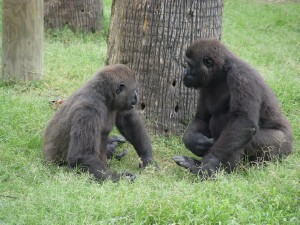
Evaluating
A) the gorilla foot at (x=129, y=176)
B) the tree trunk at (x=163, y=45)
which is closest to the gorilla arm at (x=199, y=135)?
the tree trunk at (x=163, y=45)

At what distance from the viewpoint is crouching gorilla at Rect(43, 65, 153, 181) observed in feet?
18.7

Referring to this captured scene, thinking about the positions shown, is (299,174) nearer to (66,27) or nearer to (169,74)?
(169,74)

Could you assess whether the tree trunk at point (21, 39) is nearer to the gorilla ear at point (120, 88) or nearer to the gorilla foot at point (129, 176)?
the gorilla ear at point (120, 88)

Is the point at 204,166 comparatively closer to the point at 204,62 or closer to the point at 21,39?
the point at 204,62

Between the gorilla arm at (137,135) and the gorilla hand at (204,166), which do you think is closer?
the gorilla hand at (204,166)

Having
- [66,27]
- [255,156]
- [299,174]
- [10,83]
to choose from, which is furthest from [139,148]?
[66,27]

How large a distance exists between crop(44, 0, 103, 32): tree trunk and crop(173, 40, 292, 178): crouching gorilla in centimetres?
616

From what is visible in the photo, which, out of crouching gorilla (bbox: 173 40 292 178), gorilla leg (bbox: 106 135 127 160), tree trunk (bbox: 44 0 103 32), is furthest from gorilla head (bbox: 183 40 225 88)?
tree trunk (bbox: 44 0 103 32)

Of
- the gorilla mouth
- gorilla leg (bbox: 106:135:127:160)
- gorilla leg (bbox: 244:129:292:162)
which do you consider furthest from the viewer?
gorilla leg (bbox: 106:135:127:160)

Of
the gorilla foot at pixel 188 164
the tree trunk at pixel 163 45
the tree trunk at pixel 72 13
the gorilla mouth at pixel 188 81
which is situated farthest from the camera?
the tree trunk at pixel 72 13

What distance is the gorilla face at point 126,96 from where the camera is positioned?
6.07 m

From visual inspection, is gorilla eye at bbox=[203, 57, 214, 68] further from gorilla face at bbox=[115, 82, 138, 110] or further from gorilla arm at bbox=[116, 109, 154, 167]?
gorilla arm at bbox=[116, 109, 154, 167]

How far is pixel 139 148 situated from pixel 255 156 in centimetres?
130

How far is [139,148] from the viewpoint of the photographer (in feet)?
21.2
